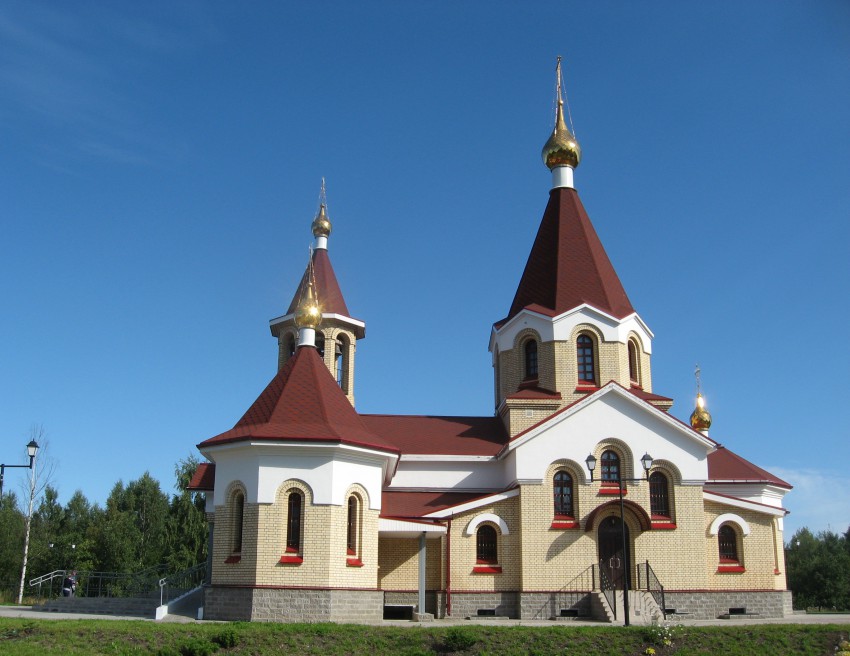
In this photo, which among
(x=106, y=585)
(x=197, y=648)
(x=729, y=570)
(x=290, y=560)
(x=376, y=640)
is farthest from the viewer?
(x=106, y=585)

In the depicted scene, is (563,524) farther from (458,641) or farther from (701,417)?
(701,417)

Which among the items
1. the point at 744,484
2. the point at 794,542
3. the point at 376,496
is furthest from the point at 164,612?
the point at 794,542

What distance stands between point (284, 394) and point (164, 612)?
552 centimetres

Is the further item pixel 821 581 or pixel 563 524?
pixel 821 581

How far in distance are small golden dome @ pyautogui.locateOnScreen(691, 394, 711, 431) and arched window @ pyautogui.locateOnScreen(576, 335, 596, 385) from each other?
7288 millimetres

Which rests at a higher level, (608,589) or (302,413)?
(302,413)

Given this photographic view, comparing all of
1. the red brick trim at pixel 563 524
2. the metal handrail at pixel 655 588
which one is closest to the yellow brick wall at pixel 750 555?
the metal handrail at pixel 655 588

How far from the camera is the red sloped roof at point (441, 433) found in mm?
23141

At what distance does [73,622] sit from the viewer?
608 inches

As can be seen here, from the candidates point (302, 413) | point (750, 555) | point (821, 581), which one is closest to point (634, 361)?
point (750, 555)

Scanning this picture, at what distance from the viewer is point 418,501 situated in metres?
22.2

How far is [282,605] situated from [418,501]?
5660mm

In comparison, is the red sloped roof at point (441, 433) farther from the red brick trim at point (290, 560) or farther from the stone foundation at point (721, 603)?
the stone foundation at point (721, 603)

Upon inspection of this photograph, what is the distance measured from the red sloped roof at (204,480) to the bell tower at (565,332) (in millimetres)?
8390
